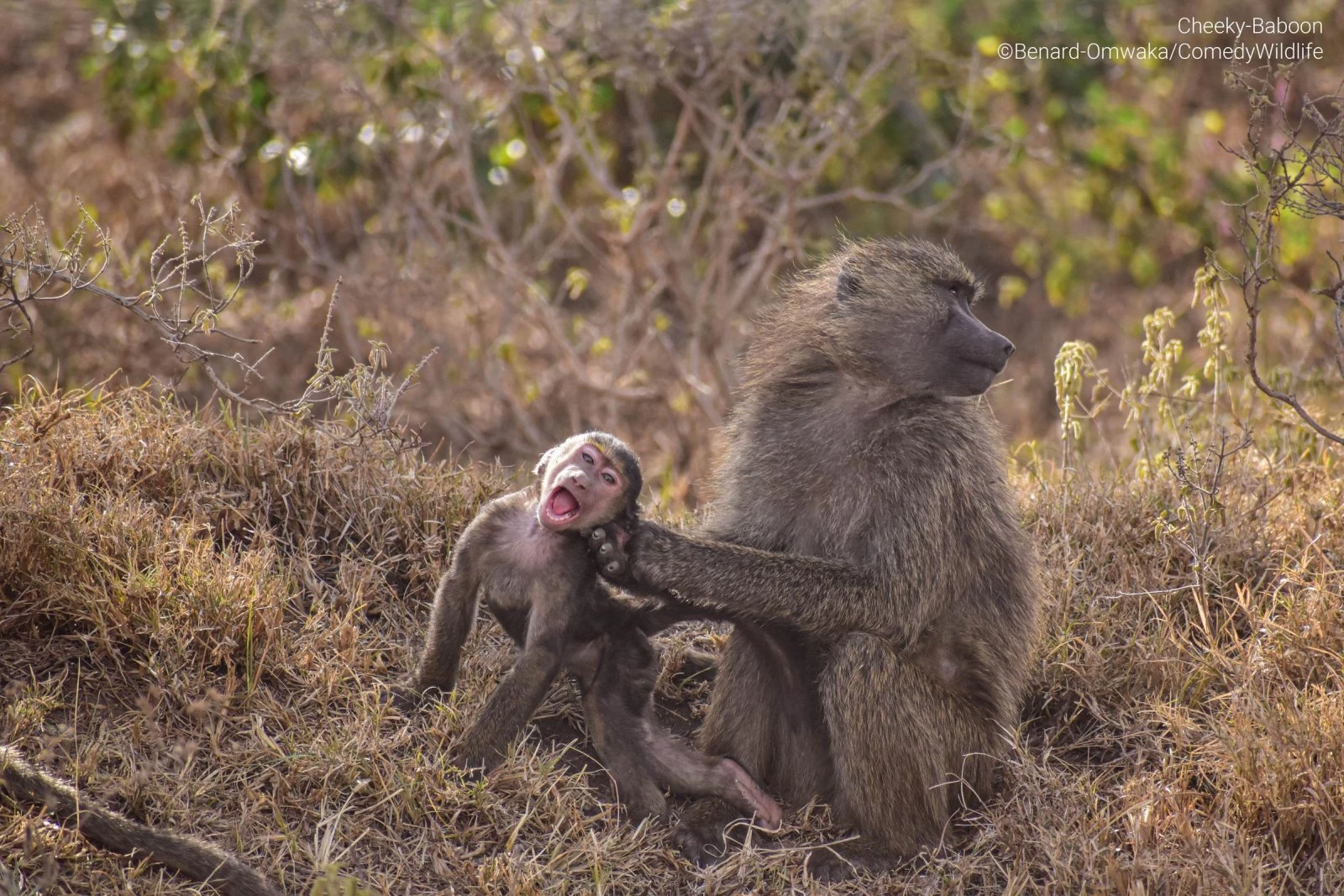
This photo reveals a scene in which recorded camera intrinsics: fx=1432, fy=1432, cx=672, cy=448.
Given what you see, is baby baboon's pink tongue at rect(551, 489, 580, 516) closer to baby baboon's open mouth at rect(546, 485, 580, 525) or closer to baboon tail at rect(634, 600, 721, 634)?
baby baboon's open mouth at rect(546, 485, 580, 525)

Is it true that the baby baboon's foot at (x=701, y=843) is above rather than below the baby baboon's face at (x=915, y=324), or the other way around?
below

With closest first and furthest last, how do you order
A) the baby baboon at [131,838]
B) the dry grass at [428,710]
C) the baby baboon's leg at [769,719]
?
1. the baby baboon at [131,838]
2. the dry grass at [428,710]
3. the baby baboon's leg at [769,719]

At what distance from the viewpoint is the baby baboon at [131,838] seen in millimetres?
2711

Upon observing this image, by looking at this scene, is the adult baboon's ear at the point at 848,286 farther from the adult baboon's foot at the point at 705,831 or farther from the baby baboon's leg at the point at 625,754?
the adult baboon's foot at the point at 705,831

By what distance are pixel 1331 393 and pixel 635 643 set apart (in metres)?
2.85

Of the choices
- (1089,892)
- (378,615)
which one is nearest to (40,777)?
(378,615)

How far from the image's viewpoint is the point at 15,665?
3219mm

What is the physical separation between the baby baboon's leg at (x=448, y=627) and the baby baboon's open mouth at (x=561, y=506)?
29cm

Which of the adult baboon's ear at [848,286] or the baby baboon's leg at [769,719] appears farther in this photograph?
the adult baboon's ear at [848,286]

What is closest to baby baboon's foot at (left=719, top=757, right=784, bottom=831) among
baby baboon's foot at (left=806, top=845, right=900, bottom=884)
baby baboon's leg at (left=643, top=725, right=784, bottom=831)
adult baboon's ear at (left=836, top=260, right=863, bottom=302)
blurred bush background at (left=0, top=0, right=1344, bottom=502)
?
baby baboon's leg at (left=643, top=725, right=784, bottom=831)

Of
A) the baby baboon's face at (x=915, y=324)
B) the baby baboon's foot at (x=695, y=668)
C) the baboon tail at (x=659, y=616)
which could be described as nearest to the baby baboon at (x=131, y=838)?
the baboon tail at (x=659, y=616)

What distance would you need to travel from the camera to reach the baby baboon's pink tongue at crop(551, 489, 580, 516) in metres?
3.22

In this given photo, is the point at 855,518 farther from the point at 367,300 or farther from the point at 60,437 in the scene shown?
the point at 367,300

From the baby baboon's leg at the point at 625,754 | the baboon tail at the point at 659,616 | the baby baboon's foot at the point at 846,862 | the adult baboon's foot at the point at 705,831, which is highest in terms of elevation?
the baboon tail at the point at 659,616
